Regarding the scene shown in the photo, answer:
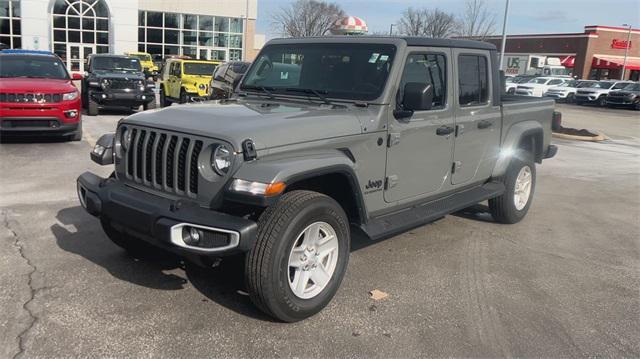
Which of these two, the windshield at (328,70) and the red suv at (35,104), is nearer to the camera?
the windshield at (328,70)

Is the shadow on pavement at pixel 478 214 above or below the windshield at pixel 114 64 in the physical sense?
below

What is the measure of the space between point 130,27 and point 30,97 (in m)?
35.0

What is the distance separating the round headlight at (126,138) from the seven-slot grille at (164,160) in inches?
1.0

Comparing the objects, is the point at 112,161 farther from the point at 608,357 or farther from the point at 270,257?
the point at 608,357

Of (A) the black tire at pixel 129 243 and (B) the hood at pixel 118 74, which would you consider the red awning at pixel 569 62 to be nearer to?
(B) the hood at pixel 118 74

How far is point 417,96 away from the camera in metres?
4.27

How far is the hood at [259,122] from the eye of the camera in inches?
139

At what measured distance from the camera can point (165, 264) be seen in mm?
4699

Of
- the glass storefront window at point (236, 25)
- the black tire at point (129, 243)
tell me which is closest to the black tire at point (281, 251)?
the black tire at point (129, 243)

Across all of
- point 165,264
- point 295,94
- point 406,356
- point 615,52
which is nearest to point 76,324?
point 165,264

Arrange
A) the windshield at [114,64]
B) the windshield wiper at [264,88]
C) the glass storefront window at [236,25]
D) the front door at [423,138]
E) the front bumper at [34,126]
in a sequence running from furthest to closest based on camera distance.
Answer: the glass storefront window at [236,25] < the windshield at [114,64] < the front bumper at [34,126] < the windshield wiper at [264,88] < the front door at [423,138]

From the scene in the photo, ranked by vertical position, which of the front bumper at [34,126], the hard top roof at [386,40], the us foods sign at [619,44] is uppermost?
the us foods sign at [619,44]

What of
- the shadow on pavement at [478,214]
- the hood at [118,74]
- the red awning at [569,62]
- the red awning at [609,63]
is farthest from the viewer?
the red awning at [569,62]

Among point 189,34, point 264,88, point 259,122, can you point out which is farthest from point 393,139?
point 189,34
